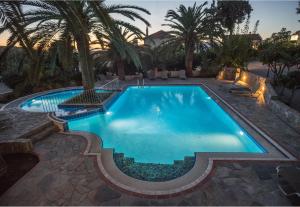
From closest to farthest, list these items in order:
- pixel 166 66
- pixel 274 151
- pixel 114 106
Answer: pixel 274 151 < pixel 114 106 < pixel 166 66

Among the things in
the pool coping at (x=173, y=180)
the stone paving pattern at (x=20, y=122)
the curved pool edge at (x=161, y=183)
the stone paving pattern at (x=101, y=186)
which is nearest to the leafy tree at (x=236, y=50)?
the pool coping at (x=173, y=180)

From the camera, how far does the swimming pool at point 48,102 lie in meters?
11.0

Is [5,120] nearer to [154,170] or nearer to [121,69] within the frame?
[154,170]

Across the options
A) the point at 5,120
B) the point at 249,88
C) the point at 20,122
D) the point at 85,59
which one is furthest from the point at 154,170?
the point at 249,88

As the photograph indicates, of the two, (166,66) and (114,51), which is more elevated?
(114,51)

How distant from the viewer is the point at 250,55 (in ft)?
57.8

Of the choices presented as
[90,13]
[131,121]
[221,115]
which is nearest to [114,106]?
[131,121]

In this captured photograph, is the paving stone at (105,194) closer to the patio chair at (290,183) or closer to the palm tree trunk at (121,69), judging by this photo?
the patio chair at (290,183)

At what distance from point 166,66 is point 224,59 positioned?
6.43 metres

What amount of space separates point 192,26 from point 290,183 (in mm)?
17121

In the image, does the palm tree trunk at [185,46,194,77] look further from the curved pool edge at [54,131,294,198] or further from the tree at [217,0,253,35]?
the curved pool edge at [54,131,294,198]

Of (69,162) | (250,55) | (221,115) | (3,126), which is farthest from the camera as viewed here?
(250,55)

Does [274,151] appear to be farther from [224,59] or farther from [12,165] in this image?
[224,59]

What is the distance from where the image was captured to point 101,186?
441cm
